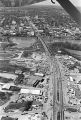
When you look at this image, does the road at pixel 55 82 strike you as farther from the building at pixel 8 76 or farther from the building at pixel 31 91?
the building at pixel 8 76

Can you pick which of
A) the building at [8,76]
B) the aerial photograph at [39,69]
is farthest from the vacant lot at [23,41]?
the building at [8,76]

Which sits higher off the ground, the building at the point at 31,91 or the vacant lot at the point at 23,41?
the vacant lot at the point at 23,41

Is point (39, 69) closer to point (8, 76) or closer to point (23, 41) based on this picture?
point (8, 76)

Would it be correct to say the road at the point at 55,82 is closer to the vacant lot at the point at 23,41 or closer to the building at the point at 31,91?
the building at the point at 31,91

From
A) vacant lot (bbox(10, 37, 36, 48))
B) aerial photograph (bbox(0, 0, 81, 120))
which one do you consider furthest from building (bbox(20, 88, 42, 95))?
vacant lot (bbox(10, 37, 36, 48))

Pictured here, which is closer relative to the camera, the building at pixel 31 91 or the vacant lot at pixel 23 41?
the building at pixel 31 91

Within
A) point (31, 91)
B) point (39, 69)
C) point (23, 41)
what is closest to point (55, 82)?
point (31, 91)

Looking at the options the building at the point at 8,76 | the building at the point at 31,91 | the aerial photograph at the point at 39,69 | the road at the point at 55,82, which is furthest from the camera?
the building at the point at 8,76

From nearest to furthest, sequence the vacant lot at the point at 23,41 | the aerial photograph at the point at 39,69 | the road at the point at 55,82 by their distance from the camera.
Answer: the aerial photograph at the point at 39,69 < the road at the point at 55,82 < the vacant lot at the point at 23,41

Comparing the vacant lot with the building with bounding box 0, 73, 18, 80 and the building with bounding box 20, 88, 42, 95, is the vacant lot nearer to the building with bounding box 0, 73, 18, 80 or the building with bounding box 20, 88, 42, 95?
the building with bounding box 0, 73, 18, 80
